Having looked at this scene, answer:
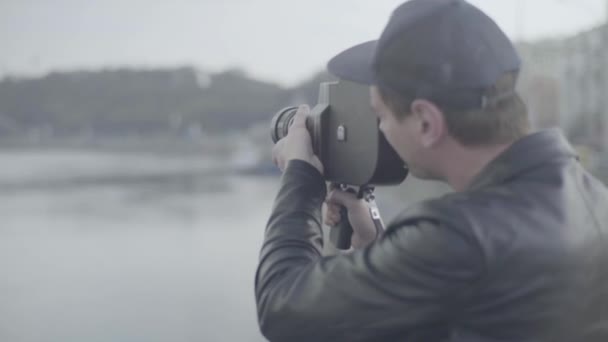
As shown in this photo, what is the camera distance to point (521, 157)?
1214mm

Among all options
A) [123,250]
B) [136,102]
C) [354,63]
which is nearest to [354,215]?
[354,63]

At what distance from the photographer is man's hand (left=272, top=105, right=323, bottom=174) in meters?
1.50

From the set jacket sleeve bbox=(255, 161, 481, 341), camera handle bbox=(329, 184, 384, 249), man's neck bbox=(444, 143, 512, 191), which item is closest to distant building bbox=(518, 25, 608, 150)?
camera handle bbox=(329, 184, 384, 249)

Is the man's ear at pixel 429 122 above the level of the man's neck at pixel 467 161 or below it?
above

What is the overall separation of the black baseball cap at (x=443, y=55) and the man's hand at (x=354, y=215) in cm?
55

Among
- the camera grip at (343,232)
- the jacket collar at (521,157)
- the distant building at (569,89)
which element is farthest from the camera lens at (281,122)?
the distant building at (569,89)

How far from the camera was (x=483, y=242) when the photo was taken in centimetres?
112

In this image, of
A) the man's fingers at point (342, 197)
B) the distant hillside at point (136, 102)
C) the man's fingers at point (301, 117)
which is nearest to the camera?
the man's fingers at point (301, 117)

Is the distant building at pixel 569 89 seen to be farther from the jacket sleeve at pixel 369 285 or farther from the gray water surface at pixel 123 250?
the jacket sleeve at pixel 369 285

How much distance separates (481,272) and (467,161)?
228mm

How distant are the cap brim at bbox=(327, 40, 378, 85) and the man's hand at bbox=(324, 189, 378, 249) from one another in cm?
37

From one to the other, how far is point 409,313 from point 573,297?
0.88ft

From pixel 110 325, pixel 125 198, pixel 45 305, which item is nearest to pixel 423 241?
pixel 110 325

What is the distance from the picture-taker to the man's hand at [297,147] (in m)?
1.50
